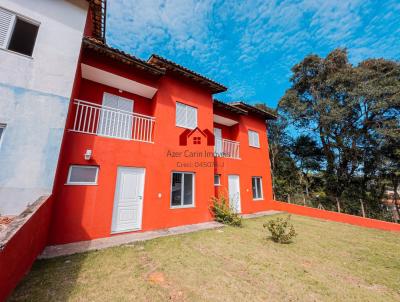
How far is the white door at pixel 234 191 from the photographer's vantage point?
11242mm

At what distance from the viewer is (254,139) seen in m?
13.9

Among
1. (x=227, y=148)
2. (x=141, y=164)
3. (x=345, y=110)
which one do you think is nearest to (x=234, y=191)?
(x=227, y=148)

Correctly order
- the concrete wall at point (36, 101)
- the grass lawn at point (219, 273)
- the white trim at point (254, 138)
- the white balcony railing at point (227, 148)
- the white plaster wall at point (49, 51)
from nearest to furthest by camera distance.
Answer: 1. the grass lawn at point (219, 273)
2. the concrete wall at point (36, 101)
3. the white plaster wall at point (49, 51)
4. the white balcony railing at point (227, 148)
5. the white trim at point (254, 138)

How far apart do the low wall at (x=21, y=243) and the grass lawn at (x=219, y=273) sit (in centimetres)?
29

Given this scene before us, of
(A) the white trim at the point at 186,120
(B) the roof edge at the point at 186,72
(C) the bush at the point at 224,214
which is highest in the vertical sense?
(B) the roof edge at the point at 186,72

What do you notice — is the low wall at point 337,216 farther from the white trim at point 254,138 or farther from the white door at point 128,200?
the white door at point 128,200

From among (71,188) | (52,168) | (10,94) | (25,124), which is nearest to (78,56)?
(10,94)

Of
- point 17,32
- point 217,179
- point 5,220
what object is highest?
point 17,32

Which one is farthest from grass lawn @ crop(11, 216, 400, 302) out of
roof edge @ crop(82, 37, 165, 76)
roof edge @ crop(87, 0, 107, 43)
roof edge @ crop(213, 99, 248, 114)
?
roof edge @ crop(87, 0, 107, 43)

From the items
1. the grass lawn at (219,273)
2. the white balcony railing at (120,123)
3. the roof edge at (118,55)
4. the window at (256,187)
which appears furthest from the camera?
the window at (256,187)

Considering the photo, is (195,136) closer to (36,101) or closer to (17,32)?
(36,101)

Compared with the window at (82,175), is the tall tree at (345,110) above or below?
Answer: above

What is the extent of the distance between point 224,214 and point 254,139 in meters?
7.42

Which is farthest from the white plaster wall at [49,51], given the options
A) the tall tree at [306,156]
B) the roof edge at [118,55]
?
the tall tree at [306,156]
